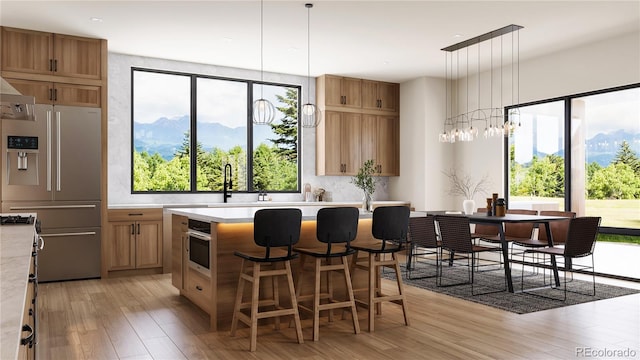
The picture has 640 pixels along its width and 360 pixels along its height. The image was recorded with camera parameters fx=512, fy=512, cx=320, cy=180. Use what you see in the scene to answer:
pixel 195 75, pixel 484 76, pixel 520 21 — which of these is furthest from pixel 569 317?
pixel 195 75

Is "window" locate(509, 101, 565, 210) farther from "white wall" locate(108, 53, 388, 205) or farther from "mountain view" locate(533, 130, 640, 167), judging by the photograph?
"white wall" locate(108, 53, 388, 205)

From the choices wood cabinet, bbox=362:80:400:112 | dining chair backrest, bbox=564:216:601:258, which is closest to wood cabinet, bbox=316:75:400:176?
wood cabinet, bbox=362:80:400:112

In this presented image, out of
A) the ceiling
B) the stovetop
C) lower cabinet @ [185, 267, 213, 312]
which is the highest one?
the ceiling

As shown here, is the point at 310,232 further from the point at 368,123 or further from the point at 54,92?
the point at 368,123

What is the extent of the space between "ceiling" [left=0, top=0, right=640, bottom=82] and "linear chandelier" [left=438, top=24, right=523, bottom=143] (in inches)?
6.9

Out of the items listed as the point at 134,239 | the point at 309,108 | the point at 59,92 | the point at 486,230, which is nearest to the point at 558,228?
the point at 486,230

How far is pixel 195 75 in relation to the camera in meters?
7.38

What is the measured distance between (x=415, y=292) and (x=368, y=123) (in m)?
3.77

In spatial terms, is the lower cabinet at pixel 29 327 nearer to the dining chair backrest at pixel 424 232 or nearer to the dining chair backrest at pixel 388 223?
the dining chair backrest at pixel 388 223

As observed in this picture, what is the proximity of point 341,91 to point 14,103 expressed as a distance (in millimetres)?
5374

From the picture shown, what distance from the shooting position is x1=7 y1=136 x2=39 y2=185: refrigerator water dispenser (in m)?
5.64

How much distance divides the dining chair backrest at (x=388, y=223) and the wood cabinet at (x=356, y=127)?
13.1ft

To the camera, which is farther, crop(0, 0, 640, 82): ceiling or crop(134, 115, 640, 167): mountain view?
crop(134, 115, 640, 167): mountain view

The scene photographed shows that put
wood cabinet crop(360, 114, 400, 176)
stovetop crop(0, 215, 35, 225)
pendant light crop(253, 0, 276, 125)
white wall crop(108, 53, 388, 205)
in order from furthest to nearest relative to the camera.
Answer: wood cabinet crop(360, 114, 400, 176) < white wall crop(108, 53, 388, 205) < pendant light crop(253, 0, 276, 125) < stovetop crop(0, 215, 35, 225)
